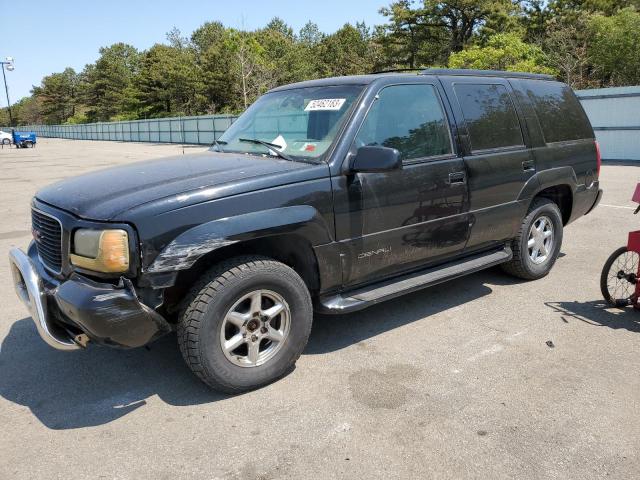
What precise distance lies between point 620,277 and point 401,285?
1972 millimetres

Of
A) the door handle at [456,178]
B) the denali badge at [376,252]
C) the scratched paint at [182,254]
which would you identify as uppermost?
the door handle at [456,178]

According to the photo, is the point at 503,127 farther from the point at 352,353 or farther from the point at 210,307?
the point at 210,307

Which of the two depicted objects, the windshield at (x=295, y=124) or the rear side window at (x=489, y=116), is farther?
the rear side window at (x=489, y=116)

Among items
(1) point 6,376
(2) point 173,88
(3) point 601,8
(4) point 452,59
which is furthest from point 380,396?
(2) point 173,88

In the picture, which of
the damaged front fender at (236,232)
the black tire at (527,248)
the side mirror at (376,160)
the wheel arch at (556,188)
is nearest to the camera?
the damaged front fender at (236,232)

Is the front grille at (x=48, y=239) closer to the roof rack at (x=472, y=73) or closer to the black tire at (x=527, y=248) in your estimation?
Answer: the roof rack at (x=472, y=73)

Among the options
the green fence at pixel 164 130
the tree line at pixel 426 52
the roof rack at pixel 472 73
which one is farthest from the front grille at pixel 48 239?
the green fence at pixel 164 130

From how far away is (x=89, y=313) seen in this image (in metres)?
2.77

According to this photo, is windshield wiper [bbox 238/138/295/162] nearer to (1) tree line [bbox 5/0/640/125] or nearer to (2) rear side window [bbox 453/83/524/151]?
(2) rear side window [bbox 453/83/524/151]

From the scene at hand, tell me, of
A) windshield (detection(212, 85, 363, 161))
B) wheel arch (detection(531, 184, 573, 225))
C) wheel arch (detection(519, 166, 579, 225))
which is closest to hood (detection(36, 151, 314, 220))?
windshield (detection(212, 85, 363, 161))

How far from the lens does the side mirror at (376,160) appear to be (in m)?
3.37

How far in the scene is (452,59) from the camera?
1160 inches

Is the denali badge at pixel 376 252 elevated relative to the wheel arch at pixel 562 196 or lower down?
lower down

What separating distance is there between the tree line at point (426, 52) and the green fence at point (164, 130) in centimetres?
302
